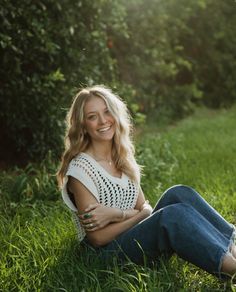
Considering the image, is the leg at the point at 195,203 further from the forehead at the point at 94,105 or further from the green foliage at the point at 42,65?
the green foliage at the point at 42,65

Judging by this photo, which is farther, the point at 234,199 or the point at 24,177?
the point at 24,177

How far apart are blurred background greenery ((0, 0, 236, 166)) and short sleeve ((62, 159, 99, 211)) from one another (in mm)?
1825

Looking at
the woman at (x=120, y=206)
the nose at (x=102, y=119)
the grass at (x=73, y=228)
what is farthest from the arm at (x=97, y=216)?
the nose at (x=102, y=119)

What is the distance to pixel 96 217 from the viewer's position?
280cm

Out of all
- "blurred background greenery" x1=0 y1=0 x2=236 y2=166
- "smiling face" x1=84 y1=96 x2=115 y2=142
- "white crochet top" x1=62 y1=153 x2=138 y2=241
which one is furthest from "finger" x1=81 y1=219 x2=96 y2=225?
"blurred background greenery" x1=0 y1=0 x2=236 y2=166

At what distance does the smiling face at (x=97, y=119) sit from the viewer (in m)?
2.98

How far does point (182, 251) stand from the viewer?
2.61m

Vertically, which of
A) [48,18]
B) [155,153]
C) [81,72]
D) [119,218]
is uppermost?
[48,18]

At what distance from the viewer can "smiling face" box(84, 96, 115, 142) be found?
2.98m

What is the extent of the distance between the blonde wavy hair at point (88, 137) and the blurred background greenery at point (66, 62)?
160cm

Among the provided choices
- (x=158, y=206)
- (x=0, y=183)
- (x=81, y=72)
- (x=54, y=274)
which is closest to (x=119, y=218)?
(x=158, y=206)

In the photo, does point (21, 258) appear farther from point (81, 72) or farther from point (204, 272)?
point (81, 72)

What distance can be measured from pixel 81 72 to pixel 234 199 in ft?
7.38

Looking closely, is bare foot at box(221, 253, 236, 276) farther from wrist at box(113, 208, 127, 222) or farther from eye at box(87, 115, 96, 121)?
eye at box(87, 115, 96, 121)
